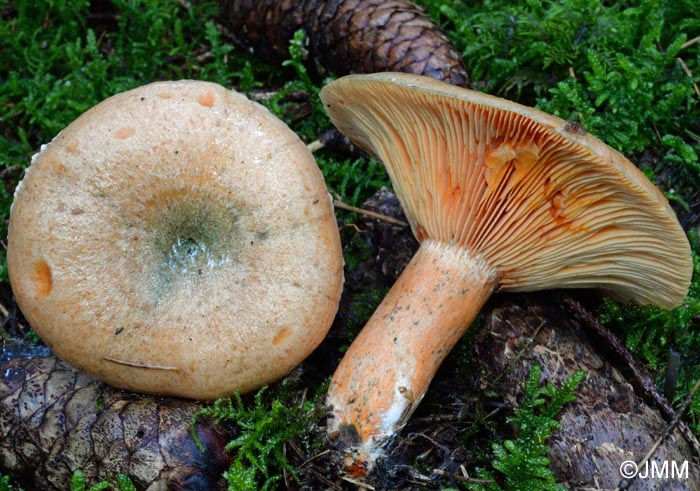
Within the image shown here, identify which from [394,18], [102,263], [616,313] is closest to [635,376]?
[616,313]

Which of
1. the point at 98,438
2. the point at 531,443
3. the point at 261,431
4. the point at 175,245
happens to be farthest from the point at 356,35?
the point at 98,438

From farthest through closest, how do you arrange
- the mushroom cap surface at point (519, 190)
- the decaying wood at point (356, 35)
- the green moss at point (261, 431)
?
the decaying wood at point (356, 35) → the green moss at point (261, 431) → the mushroom cap surface at point (519, 190)

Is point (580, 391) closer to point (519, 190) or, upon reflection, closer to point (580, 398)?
point (580, 398)

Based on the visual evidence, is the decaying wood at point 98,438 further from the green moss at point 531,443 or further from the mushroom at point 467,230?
the green moss at point 531,443

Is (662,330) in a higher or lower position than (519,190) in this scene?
lower

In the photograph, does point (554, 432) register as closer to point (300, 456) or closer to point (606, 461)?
point (606, 461)

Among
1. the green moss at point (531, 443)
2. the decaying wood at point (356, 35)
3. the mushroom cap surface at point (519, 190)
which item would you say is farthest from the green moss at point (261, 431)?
the decaying wood at point (356, 35)

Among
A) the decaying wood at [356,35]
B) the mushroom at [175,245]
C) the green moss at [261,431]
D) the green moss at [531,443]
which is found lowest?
the green moss at [261,431]
